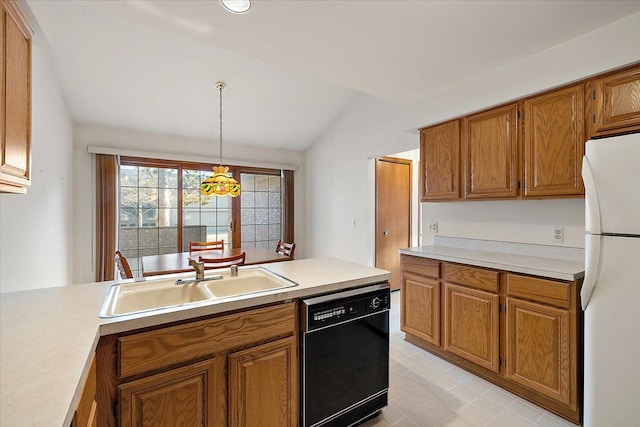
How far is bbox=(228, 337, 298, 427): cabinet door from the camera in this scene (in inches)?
52.0

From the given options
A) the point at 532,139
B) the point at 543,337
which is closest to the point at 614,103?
the point at 532,139

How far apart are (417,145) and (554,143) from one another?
1.60 meters

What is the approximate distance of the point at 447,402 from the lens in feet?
6.42

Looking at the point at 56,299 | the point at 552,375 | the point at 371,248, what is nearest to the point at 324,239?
the point at 371,248

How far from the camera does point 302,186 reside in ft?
19.4

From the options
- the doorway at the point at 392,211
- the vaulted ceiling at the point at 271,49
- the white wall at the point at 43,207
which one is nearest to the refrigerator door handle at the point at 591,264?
the vaulted ceiling at the point at 271,49

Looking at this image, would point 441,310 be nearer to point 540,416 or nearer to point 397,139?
point 540,416

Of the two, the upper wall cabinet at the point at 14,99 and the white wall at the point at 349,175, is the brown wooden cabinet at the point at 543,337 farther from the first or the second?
the upper wall cabinet at the point at 14,99

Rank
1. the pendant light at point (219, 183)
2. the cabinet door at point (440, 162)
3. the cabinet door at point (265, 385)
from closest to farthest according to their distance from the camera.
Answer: the cabinet door at point (265, 385) < the cabinet door at point (440, 162) < the pendant light at point (219, 183)

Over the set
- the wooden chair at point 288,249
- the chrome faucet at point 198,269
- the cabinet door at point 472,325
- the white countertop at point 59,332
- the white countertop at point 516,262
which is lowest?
the cabinet door at point 472,325

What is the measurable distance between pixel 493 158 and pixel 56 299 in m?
2.98

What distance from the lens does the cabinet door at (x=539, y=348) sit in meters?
1.76

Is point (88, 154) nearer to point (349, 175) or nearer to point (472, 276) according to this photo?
point (349, 175)

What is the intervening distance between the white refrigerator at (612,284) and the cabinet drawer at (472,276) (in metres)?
0.54
